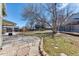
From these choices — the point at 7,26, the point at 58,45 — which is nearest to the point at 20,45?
the point at 7,26

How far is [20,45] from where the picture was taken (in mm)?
1698

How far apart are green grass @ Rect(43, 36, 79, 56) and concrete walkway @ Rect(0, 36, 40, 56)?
0.36ft

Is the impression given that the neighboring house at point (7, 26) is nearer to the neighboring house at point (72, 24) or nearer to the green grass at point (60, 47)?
the green grass at point (60, 47)

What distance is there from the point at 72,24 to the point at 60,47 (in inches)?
10.2

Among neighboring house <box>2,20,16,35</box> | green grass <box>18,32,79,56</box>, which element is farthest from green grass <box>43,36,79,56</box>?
neighboring house <box>2,20,16,35</box>

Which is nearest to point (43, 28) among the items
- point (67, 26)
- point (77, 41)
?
point (67, 26)

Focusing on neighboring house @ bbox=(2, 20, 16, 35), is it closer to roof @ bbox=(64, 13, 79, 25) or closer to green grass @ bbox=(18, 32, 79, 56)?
green grass @ bbox=(18, 32, 79, 56)

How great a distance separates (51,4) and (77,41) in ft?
1.47

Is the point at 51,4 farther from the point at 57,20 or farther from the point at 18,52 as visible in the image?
the point at 18,52

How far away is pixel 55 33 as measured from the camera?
1706 mm

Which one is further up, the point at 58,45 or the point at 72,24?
the point at 72,24

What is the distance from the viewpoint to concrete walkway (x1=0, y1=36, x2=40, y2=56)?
1678 millimetres

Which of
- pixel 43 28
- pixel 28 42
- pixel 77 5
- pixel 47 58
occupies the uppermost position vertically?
pixel 77 5

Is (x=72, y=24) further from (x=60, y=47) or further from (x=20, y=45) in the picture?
(x=20, y=45)
